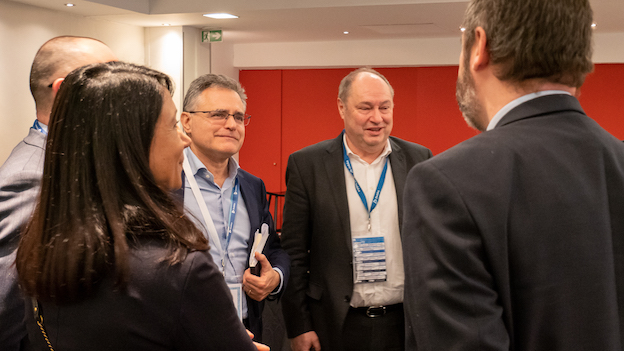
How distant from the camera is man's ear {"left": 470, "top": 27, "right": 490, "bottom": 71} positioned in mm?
931

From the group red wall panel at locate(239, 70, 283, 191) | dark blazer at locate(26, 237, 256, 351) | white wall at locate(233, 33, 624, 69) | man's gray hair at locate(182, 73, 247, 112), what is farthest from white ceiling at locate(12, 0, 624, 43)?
dark blazer at locate(26, 237, 256, 351)

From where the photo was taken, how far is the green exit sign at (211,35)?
7285 millimetres

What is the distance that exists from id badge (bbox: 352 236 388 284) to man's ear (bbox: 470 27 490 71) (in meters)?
1.32

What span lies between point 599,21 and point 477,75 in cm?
659

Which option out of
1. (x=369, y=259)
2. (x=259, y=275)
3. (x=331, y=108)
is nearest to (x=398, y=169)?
(x=369, y=259)

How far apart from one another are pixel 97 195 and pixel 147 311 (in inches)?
9.1

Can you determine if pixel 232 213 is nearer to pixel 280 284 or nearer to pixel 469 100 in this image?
pixel 280 284

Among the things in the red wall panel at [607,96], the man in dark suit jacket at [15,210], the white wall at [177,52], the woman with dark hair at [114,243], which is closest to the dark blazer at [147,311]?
the woman with dark hair at [114,243]

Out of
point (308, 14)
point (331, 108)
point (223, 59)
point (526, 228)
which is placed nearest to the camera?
point (526, 228)

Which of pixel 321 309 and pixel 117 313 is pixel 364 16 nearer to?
pixel 321 309

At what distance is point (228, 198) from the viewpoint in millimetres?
2131

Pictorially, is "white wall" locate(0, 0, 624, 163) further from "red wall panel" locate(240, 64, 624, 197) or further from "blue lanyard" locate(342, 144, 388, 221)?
"blue lanyard" locate(342, 144, 388, 221)

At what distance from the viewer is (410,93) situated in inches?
321

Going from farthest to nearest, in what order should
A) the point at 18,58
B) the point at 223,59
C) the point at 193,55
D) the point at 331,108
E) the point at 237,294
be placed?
the point at 331,108 < the point at 223,59 < the point at 193,55 < the point at 18,58 < the point at 237,294
